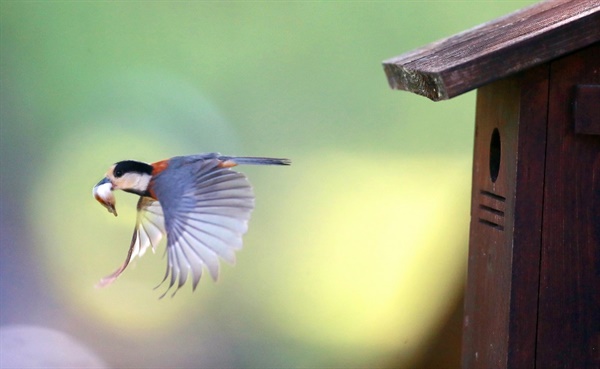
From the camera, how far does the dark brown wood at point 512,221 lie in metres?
1.51

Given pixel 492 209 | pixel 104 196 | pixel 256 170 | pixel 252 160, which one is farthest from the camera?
pixel 256 170

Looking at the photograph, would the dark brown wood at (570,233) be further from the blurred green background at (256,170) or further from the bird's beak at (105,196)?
the blurred green background at (256,170)

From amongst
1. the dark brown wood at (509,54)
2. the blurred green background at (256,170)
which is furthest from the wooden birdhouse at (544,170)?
the blurred green background at (256,170)

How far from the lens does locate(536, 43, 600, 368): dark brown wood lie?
1.51 metres

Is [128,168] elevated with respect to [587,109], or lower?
lower

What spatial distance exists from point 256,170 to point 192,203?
1.54 meters

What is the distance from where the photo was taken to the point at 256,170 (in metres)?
2.98

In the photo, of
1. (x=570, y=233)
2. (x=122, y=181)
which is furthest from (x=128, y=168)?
(x=570, y=233)

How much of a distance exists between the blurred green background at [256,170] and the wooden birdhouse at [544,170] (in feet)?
4.40

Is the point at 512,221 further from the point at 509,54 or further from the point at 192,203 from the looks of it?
the point at 192,203

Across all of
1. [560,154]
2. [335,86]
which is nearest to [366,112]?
[335,86]

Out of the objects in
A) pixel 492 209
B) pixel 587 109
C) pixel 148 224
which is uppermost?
pixel 587 109

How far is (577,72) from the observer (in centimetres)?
150

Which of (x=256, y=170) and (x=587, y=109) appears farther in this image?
(x=256, y=170)
